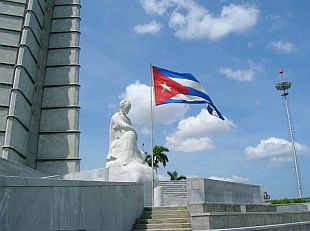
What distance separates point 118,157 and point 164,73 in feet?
14.0

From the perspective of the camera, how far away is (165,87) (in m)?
13.8

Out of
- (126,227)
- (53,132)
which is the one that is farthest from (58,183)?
(53,132)

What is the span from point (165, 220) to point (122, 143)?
612 centimetres

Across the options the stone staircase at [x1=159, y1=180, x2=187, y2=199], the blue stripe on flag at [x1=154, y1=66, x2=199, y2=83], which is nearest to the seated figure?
the blue stripe on flag at [x1=154, y1=66, x2=199, y2=83]

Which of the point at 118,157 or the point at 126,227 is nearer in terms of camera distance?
the point at 126,227

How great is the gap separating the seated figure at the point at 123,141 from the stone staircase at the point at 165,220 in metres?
4.48

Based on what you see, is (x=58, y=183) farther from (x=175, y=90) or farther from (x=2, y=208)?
(x=175, y=90)

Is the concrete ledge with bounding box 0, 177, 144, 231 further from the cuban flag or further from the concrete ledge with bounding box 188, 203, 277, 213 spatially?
the cuban flag

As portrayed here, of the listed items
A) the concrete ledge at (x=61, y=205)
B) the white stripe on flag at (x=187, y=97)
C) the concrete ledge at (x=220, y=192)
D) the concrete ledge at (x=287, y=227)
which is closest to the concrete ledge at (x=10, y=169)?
the white stripe on flag at (x=187, y=97)

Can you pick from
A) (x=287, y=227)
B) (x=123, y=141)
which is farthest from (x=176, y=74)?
(x=287, y=227)

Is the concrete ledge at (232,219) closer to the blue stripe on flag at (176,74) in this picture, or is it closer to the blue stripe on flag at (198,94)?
the blue stripe on flag at (198,94)

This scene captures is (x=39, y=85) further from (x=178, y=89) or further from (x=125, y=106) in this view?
(x=178, y=89)

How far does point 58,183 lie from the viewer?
18.0 feet

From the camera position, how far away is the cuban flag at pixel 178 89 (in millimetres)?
13703
